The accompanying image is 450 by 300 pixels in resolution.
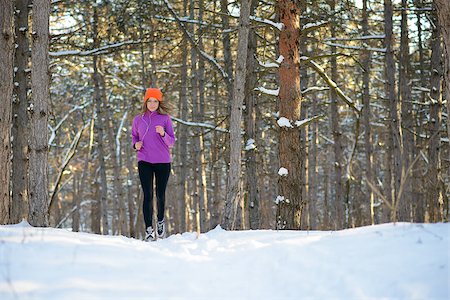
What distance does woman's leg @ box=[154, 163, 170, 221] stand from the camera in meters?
6.09

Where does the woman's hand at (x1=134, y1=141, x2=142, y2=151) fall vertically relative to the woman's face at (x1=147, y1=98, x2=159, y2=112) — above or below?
below

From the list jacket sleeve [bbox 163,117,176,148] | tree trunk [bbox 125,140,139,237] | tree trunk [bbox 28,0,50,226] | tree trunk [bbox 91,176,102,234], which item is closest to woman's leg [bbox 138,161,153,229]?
jacket sleeve [bbox 163,117,176,148]

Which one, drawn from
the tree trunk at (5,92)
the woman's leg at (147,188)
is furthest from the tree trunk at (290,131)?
the tree trunk at (5,92)

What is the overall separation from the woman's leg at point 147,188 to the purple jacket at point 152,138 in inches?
3.8

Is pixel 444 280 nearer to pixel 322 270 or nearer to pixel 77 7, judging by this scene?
pixel 322 270

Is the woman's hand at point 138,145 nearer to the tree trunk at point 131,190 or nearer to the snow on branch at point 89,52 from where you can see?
the snow on branch at point 89,52

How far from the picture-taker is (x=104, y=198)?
13445mm

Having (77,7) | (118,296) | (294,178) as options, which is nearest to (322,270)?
(118,296)

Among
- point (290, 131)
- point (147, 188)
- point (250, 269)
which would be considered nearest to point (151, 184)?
point (147, 188)

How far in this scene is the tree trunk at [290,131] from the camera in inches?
271

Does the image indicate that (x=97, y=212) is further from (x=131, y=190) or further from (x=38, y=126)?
(x=38, y=126)

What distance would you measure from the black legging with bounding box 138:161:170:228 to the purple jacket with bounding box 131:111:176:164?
9 centimetres

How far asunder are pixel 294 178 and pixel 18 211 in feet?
17.6

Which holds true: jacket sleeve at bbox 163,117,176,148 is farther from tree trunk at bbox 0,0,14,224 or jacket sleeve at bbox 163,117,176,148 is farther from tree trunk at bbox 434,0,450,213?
tree trunk at bbox 434,0,450,213
